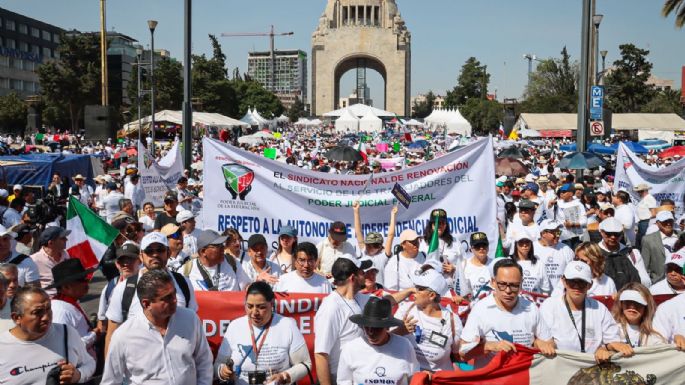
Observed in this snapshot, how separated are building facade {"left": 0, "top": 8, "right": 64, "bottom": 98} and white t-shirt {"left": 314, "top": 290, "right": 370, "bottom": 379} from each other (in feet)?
281

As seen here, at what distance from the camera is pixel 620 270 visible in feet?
21.5

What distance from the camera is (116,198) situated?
40.7ft

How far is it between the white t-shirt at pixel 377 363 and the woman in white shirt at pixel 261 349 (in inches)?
11.5

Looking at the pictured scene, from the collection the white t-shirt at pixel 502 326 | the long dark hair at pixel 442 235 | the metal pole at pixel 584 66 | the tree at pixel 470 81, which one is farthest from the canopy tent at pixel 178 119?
the tree at pixel 470 81

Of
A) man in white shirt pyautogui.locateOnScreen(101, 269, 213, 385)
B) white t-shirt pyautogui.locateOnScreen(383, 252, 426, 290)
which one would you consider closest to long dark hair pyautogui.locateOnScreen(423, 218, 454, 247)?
white t-shirt pyautogui.locateOnScreen(383, 252, 426, 290)

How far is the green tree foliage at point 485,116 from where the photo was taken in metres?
74.0

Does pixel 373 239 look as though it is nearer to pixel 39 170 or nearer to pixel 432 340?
pixel 432 340

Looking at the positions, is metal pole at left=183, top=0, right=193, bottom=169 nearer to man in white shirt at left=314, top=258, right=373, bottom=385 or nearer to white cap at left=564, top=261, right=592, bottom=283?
man in white shirt at left=314, top=258, right=373, bottom=385

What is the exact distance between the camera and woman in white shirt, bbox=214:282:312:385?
433 cm

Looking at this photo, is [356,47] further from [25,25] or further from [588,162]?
[588,162]

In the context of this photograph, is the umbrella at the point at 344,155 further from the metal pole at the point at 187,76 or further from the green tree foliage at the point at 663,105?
the green tree foliage at the point at 663,105

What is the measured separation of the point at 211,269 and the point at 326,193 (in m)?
2.41

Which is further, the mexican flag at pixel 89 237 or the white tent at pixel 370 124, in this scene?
the white tent at pixel 370 124

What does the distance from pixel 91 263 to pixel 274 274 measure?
7.18 feet
